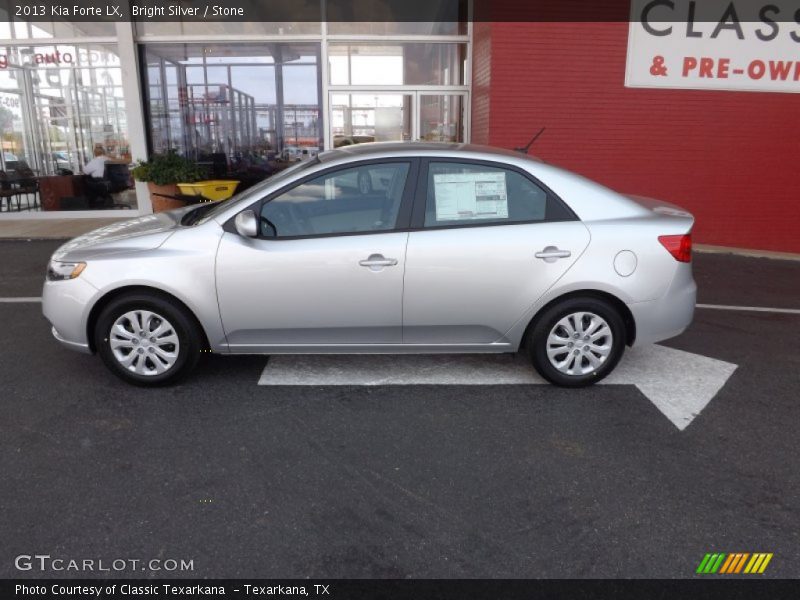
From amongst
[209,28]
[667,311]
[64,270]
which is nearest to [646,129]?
[667,311]

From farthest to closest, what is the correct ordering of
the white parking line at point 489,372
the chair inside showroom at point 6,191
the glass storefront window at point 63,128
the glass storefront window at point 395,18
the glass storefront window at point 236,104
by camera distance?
the chair inside showroom at point 6,191 < the glass storefront window at point 63,128 < the glass storefront window at point 236,104 < the glass storefront window at point 395,18 < the white parking line at point 489,372

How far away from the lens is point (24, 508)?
306 cm

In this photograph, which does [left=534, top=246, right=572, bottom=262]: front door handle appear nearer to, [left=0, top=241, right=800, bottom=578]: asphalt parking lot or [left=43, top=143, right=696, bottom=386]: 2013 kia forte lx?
[left=43, top=143, right=696, bottom=386]: 2013 kia forte lx

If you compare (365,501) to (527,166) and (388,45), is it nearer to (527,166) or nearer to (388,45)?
(527,166)

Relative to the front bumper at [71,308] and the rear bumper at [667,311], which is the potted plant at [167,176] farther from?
the rear bumper at [667,311]

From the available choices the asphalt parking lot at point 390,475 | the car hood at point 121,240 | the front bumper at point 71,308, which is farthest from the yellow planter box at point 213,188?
the front bumper at point 71,308

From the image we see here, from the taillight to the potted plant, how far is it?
23.7ft

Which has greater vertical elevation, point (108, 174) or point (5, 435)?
point (108, 174)

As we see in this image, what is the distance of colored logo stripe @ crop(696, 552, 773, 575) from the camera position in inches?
107

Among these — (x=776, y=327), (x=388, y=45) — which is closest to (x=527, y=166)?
(x=776, y=327)

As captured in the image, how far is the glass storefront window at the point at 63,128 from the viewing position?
12109 millimetres

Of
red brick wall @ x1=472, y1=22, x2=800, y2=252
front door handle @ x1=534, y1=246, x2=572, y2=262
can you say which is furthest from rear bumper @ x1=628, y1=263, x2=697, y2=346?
red brick wall @ x1=472, y1=22, x2=800, y2=252

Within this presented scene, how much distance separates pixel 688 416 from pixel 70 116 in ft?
40.3

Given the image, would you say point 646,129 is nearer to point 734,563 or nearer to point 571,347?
point 571,347
